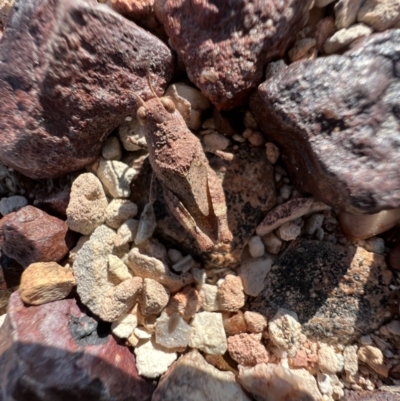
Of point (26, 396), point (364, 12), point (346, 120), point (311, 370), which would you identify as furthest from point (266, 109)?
point (26, 396)

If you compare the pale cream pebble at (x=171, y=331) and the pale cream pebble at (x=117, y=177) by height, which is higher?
the pale cream pebble at (x=117, y=177)

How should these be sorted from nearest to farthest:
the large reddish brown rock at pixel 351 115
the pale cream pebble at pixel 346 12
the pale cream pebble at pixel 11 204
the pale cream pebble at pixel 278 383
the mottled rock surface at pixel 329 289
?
the large reddish brown rock at pixel 351 115 → the pale cream pebble at pixel 346 12 → the pale cream pebble at pixel 278 383 → the mottled rock surface at pixel 329 289 → the pale cream pebble at pixel 11 204

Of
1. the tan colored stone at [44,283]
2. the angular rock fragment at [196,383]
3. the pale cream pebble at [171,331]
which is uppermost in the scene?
the tan colored stone at [44,283]

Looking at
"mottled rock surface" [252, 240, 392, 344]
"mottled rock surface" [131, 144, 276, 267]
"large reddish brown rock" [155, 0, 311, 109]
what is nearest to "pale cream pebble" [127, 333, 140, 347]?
"mottled rock surface" [131, 144, 276, 267]

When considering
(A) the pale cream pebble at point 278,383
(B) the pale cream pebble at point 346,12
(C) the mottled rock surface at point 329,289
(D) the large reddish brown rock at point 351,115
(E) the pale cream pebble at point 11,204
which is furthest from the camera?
(E) the pale cream pebble at point 11,204

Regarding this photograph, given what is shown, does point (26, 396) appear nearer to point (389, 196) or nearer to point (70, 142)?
point (70, 142)

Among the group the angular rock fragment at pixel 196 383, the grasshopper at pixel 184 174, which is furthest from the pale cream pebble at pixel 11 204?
the angular rock fragment at pixel 196 383

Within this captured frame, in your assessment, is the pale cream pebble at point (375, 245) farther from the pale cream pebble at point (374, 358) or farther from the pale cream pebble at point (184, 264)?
the pale cream pebble at point (184, 264)
